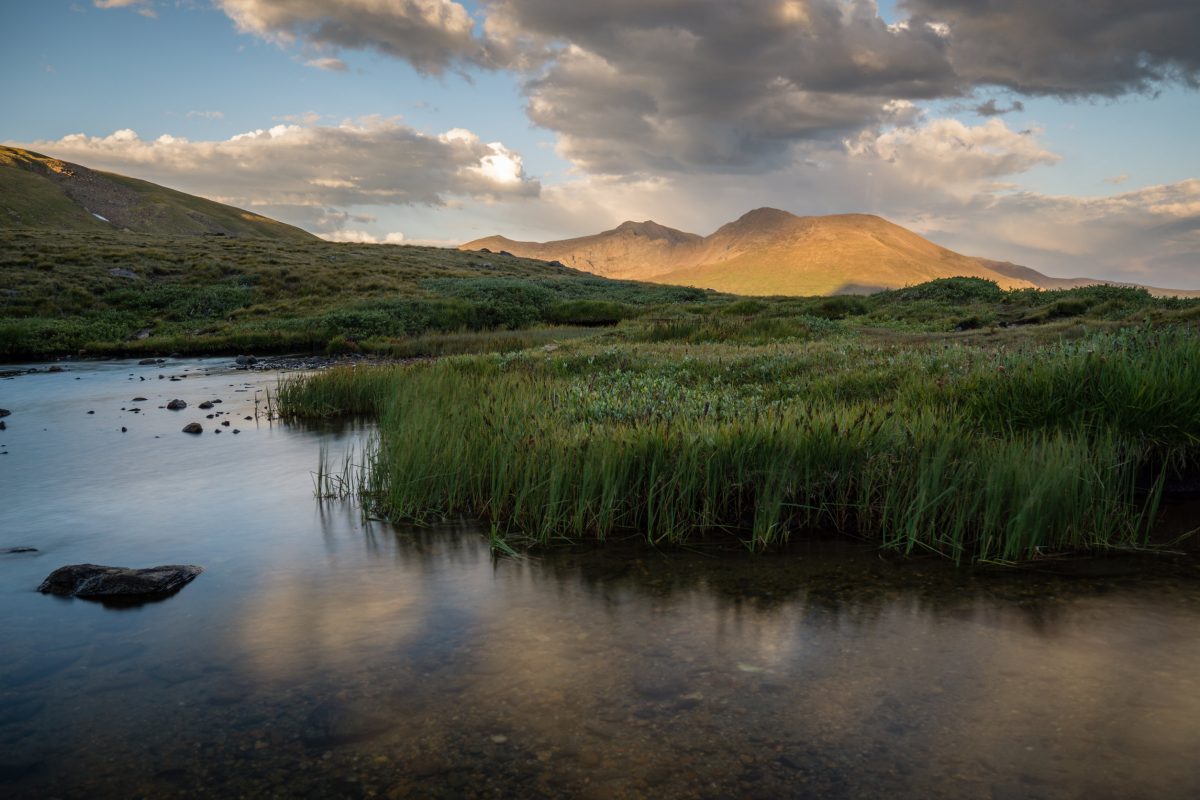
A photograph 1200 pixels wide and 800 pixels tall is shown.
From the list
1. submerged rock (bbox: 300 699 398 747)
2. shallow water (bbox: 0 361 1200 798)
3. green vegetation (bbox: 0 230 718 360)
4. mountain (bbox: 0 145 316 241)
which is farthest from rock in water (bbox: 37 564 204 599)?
mountain (bbox: 0 145 316 241)

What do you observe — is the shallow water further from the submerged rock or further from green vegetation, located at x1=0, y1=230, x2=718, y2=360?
green vegetation, located at x1=0, y1=230, x2=718, y2=360

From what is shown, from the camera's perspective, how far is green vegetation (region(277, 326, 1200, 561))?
6.90 m

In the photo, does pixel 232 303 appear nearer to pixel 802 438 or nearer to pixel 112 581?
pixel 112 581

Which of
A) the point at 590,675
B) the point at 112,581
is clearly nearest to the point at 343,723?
the point at 590,675

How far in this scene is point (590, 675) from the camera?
4.62m

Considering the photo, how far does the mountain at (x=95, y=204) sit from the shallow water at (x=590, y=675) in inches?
4730

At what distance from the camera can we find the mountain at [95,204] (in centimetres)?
11956

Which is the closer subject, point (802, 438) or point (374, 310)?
point (802, 438)

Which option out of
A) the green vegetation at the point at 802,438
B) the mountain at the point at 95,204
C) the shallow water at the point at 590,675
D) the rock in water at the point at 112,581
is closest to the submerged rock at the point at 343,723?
the shallow water at the point at 590,675

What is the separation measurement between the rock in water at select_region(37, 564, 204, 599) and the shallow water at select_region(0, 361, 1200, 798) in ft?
0.63

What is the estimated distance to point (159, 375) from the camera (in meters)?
24.8

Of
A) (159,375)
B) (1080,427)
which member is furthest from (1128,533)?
(159,375)

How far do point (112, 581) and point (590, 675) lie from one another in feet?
14.0

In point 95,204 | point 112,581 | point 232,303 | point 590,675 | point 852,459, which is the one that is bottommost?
point 112,581
